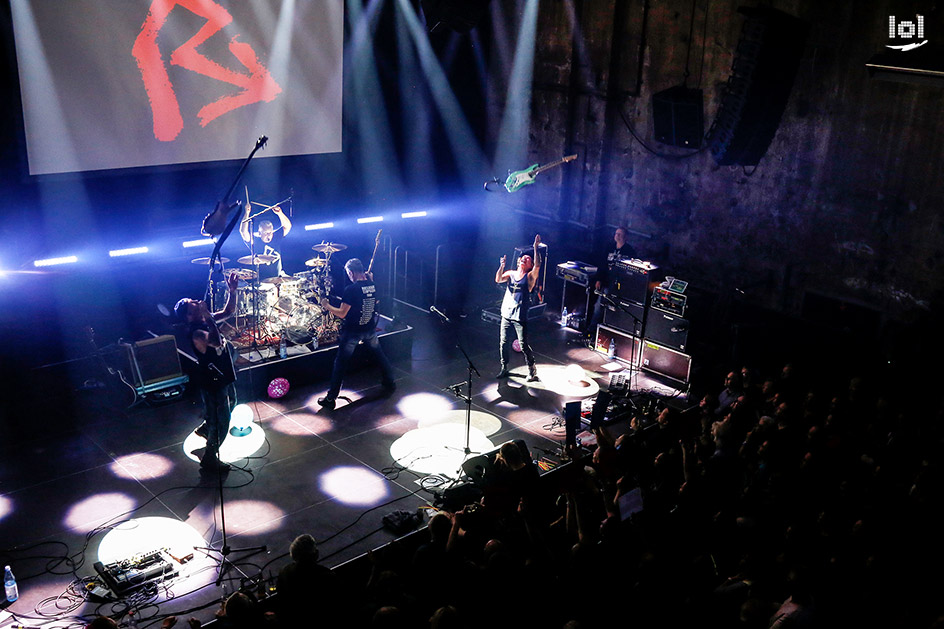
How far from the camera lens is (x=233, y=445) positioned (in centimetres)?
762

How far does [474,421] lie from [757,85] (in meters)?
4.62

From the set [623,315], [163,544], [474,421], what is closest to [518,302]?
[474,421]

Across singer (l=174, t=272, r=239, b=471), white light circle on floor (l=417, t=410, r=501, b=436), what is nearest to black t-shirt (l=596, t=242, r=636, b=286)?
white light circle on floor (l=417, t=410, r=501, b=436)

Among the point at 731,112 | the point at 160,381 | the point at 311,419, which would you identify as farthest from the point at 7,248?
the point at 731,112

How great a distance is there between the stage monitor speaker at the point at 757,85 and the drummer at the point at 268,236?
5113 mm

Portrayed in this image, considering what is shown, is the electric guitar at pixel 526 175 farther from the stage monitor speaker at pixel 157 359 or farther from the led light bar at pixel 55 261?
the led light bar at pixel 55 261

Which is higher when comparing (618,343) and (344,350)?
(344,350)

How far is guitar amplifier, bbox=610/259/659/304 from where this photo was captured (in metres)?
10.0

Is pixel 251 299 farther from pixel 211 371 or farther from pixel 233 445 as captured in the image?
pixel 211 371

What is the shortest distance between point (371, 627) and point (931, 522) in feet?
12.4

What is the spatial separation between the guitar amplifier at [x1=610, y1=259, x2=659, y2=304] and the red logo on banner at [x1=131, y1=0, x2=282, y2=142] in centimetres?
472

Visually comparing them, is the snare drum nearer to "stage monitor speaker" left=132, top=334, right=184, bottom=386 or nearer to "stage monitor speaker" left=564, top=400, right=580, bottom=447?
"stage monitor speaker" left=132, top=334, right=184, bottom=386

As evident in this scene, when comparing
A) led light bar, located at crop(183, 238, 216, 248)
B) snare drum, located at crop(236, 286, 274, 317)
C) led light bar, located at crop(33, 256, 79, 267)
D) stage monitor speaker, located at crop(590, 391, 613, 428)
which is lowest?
stage monitor speaker, located at crop(590, 391, 613, 428)

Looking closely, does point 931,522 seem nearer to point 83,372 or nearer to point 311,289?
point 311,289
